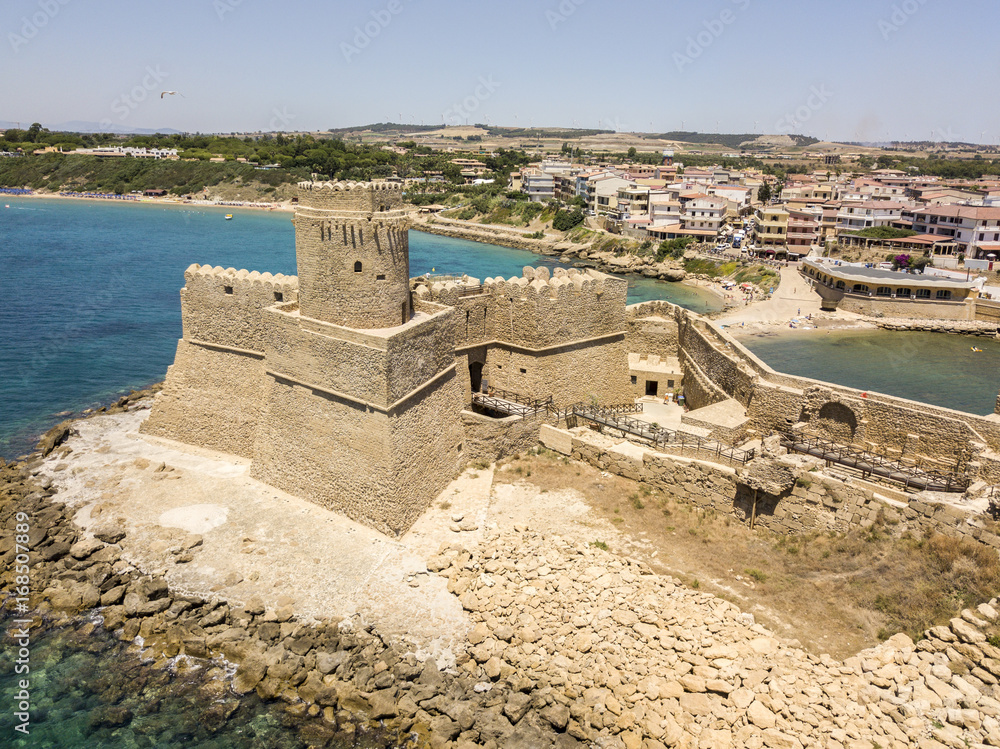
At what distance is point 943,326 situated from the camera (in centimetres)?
4609

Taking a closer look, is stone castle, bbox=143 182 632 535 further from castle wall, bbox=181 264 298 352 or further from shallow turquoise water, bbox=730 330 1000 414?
shallow turquoise water, bbox=730 330 1000 414

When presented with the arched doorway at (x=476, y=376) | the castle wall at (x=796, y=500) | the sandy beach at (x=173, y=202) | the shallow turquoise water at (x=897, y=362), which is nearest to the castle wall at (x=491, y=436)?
the castle wall at (x=796, y=500)

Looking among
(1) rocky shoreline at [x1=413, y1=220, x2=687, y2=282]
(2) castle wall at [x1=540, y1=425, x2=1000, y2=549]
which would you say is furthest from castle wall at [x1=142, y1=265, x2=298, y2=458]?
(1) rocky shoreline at [x1=413, y1=220, x2=687, y2=282]

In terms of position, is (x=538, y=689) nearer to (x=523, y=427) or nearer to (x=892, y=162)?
(x=523, y=427)

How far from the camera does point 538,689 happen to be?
11906 millimetres

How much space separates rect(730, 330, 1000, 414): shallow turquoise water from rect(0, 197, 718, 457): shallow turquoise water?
10675 millimetres

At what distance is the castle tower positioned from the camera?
15852mm

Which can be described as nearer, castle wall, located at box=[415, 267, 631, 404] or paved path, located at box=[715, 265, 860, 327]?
castle wall, located at box=[415, 267, 631, 404]

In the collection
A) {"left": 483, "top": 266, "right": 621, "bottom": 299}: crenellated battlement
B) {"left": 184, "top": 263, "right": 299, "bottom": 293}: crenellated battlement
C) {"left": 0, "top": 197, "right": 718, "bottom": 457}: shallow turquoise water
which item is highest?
{"left": 184, "top": 263, "right": 299, "bottom": 293}: crenellated battlement

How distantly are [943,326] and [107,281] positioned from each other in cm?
6141

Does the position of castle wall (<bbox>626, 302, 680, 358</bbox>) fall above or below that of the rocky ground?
above

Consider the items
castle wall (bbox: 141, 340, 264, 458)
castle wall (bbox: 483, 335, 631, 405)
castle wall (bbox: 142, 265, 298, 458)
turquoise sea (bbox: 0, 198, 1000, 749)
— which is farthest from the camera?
castle wall (bbox: 483, 335, 631, 405)

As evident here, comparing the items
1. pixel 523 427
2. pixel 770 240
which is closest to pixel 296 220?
pixel 523 427

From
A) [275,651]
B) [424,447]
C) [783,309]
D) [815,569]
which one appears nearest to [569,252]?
[783,309]
